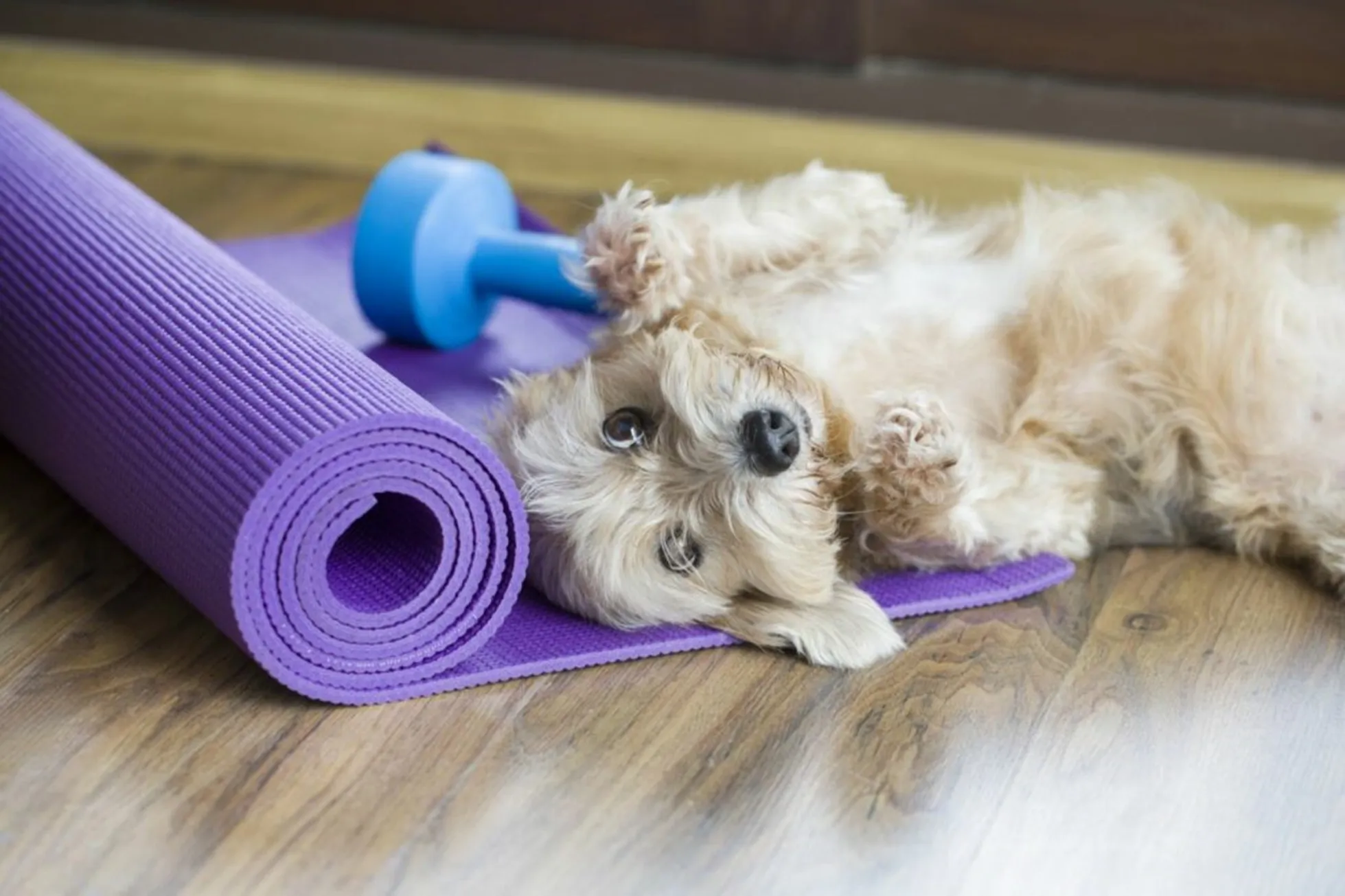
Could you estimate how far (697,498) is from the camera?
7.80ft

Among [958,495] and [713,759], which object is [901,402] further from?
[713,759]

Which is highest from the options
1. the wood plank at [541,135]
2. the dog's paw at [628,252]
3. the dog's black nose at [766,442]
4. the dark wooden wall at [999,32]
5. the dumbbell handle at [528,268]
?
the dog's paw at [628,252]

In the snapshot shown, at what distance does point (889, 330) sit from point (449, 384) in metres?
0.84

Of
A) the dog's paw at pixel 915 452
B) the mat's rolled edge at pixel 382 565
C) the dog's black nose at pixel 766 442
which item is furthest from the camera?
the dog's paw at pixel 915 452

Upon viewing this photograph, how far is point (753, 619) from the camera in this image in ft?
8.12

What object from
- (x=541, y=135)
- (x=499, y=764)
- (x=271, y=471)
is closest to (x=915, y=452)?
(x=499, y=764)

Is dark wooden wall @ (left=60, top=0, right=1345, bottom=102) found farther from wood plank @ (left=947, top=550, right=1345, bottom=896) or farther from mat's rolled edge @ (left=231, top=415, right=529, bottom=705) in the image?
mat's rolled edge @ (left=231, top=415, right=529, bottom=705)

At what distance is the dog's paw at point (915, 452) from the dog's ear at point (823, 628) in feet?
0.59

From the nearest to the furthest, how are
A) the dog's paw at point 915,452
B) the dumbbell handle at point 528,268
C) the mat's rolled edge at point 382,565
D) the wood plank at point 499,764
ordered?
the wood plank at point 499,764 → the mat's rolled edge at point 382,565 → the dog's paw at point 915,452 → the dumbbell handle at point 528,268

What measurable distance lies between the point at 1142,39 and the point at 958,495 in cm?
190

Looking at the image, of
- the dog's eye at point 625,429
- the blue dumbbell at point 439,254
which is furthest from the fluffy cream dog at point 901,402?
the blue dumbbell at point 439,254

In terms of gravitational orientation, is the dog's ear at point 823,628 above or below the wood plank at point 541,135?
above

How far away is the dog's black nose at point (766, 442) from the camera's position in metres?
2.34

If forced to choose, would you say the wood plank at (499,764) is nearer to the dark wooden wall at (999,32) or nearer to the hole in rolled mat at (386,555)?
the hole in rolled mat at (386,555)
